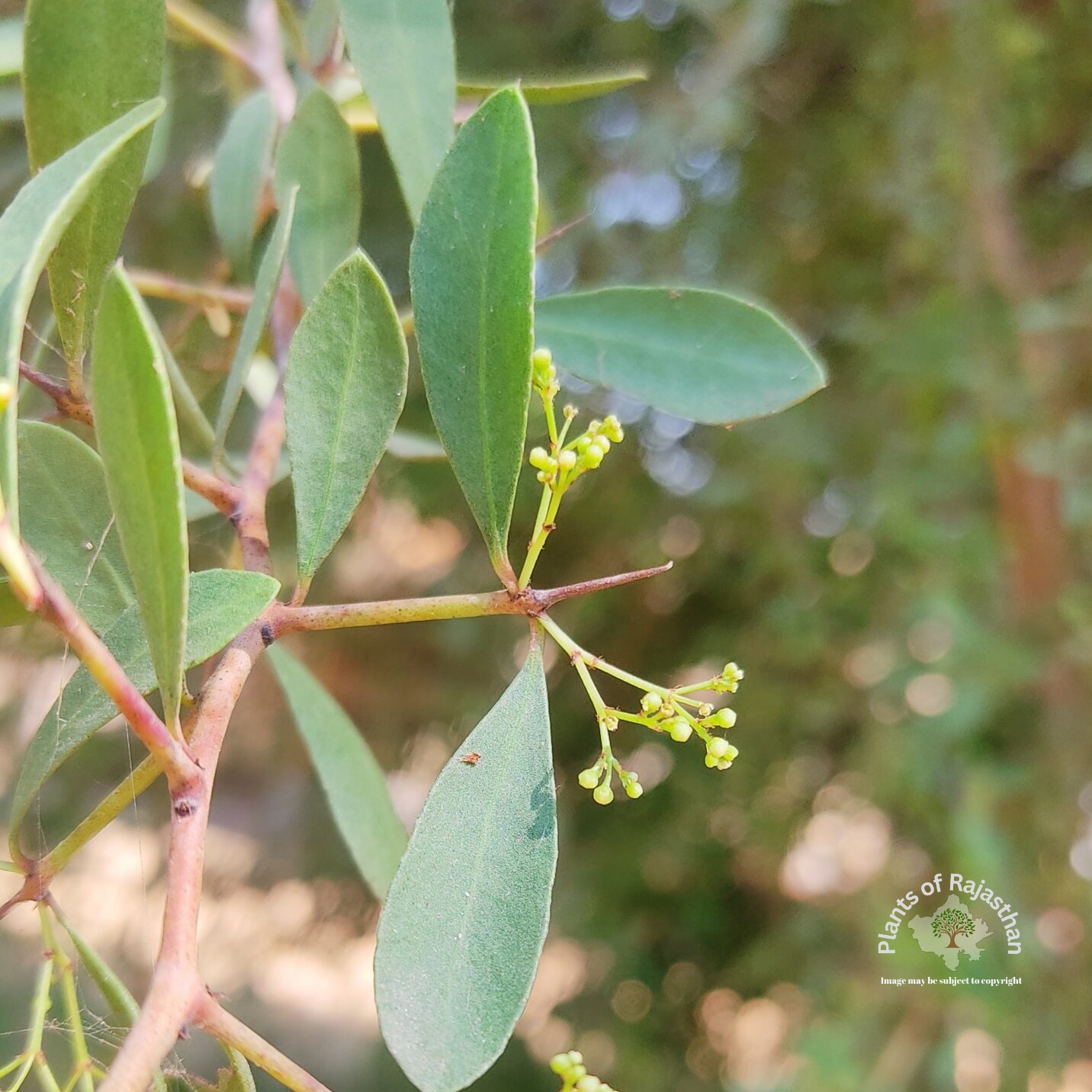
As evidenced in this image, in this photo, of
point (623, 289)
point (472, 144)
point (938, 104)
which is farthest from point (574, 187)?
point (472, 144)

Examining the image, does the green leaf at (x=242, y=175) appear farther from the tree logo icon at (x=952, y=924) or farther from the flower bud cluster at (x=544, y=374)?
the tree logo icon at (x=952, y=924)

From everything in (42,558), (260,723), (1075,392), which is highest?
(42,558)

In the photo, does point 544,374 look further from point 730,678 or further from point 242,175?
point 242,175

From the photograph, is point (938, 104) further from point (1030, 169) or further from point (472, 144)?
point (472, 144)

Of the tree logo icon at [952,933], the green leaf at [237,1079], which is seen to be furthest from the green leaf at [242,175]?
the tree logo icon at [952,933]

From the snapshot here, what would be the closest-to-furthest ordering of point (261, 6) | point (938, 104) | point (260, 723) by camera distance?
point (261, 6), point (938, 104), point (260, 723)

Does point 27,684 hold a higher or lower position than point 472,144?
lower
